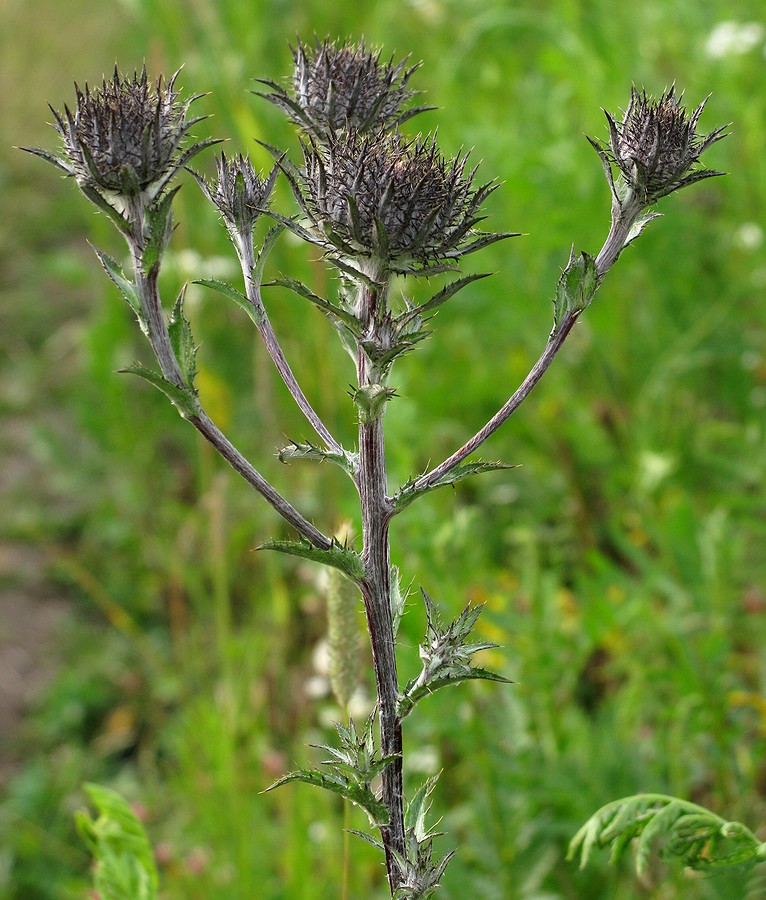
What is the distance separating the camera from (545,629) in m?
2.68

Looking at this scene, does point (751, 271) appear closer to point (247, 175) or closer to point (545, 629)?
point (545, 629)

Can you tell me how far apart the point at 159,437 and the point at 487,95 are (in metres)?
2.61

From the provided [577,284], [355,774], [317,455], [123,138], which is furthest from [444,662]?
[123,138]

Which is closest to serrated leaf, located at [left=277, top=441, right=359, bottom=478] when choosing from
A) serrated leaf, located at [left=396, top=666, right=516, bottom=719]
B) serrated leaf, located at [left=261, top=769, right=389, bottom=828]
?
serrated leaf, located at [left=396, top=666, right=516, bottom=719]

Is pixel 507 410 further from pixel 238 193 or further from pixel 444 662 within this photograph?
pixel 238 193

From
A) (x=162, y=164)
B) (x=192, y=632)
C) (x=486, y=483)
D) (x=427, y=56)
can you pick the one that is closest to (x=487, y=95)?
(x=427, y=56)

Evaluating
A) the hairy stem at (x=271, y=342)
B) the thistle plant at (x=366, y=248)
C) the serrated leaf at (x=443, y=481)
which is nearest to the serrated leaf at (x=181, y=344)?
the thistle plant at (x=366, y=248)

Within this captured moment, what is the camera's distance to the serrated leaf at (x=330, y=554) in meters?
1.31

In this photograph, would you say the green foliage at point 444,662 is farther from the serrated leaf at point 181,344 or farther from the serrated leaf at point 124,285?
the serrated leaf at point 124,285

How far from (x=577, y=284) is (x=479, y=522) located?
2.49 meters

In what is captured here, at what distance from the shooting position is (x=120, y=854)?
1.91m

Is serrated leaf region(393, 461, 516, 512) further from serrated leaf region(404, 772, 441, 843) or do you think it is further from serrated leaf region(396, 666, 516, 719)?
serrated leaf region(404, 772, 441, 843)

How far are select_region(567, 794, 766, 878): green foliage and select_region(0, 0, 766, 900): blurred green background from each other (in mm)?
237

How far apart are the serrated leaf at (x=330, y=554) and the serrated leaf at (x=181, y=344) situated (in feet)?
0.91
